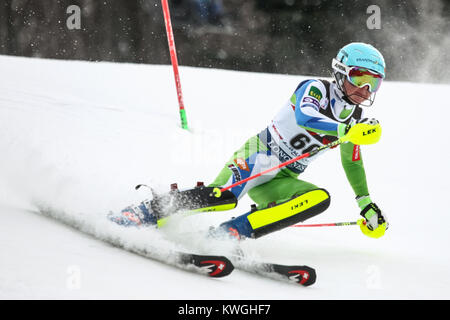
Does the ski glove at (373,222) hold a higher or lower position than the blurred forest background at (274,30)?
lower

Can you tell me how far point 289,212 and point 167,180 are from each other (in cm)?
217

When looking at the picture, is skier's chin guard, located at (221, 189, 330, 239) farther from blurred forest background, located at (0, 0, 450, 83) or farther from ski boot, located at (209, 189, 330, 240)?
blurred forest background, located at (0, 0, 450, 83)

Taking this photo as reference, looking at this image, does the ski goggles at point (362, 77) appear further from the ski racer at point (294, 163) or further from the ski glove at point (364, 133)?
the ski glove at point (364, 133)

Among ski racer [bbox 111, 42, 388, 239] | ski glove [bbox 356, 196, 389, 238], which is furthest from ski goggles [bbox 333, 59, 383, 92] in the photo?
ski glove [bbox 356, 196, 389, 238]

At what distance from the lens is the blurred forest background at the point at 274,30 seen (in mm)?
8578

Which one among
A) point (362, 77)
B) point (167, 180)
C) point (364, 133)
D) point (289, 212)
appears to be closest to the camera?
point (364, 133)

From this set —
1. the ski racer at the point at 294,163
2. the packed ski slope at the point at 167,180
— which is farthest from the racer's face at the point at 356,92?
the packed ski slope at the point at 167,180

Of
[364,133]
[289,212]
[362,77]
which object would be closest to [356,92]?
[362,77]

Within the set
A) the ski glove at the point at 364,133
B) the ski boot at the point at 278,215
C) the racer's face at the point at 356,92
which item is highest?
the racer's face at the point at 356,92

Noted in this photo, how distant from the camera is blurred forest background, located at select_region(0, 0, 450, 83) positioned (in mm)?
8578

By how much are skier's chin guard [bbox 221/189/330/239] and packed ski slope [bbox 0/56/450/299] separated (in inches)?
7.5

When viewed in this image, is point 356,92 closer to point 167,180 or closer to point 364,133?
point 364,133

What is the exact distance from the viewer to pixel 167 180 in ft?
16.1

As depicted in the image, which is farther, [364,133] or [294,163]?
[294,163]
